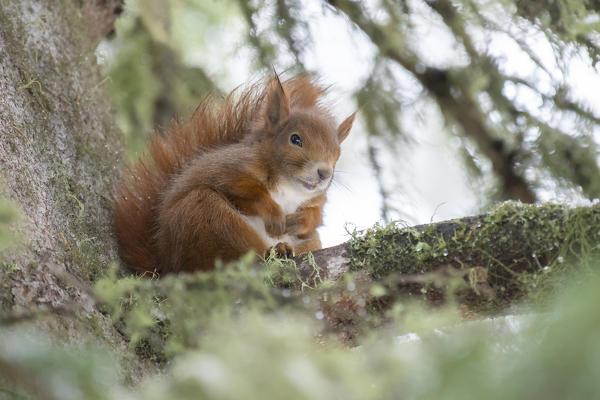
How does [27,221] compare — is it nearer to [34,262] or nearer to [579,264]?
[34,262]

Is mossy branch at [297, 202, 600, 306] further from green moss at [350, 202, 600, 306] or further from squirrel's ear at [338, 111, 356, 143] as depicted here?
squirrel's ear at [338, 111, 356, 143]

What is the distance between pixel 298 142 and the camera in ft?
6.97

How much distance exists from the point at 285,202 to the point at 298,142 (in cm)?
21

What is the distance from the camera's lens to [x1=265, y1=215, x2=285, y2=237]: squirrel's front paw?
1.95 m

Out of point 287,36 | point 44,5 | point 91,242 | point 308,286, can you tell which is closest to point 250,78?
point 287,36

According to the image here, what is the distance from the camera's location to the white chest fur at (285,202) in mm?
1965

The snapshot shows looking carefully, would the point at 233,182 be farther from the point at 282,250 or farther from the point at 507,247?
the point at 507,247

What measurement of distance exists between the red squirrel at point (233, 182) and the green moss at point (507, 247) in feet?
1.38

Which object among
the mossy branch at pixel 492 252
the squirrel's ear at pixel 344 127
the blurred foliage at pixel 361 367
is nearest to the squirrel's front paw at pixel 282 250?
the mossy branch at pixel 492 252

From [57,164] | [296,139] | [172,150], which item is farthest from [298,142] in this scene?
[57,164]

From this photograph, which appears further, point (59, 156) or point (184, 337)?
point (59, 156)

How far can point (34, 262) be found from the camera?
1.31 m

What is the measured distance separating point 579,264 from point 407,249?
13.8 inches

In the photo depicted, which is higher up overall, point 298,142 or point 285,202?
→ point 298,142
